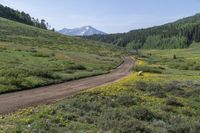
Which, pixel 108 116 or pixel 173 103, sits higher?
pixel 108 116

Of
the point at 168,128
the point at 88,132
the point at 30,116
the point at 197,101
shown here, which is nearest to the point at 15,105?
the point at 30,116

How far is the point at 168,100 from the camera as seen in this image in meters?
27.0

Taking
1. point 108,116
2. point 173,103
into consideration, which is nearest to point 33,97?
point 108,116

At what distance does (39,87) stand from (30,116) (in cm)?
1414

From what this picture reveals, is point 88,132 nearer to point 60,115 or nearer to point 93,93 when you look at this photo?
point 60,115

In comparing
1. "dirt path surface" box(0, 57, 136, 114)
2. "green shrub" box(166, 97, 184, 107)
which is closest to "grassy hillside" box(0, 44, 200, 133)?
"green shrub" box(166, 97, 184, 107)

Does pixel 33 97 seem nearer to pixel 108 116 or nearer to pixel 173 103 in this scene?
pixel 108 116

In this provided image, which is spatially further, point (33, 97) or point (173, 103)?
point (173, 103)

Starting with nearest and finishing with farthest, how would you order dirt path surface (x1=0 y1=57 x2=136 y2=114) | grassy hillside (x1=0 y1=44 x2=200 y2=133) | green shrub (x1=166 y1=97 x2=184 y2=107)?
grassy hillside (x1=0 y1=44 x2=200 y2=133), dirt path surface (x1=0 y1=57 x2=136 y2=114), green shrub (x1=166 y1=97 x2=184 y2=107)

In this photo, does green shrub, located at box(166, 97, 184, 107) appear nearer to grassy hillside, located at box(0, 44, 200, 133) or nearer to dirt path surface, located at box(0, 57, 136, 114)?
grassy hillside, located at box(0, 44, 200, 133)

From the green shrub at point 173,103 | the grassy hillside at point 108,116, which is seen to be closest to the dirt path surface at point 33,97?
the grassy hillside at point 108,116

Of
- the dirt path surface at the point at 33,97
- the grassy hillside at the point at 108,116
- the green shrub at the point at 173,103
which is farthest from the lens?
the green shrub at the point at 173,103

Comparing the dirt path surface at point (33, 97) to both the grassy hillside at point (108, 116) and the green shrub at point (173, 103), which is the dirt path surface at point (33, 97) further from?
the green shrub at point (173, 103)

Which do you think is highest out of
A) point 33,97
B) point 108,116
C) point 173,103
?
point 108,116
